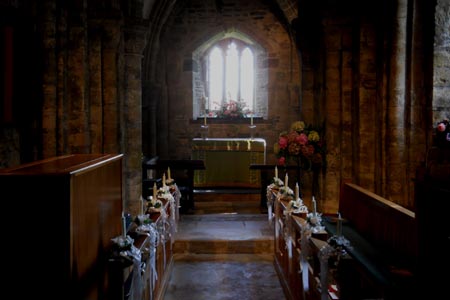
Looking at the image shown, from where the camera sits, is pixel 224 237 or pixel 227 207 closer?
pixel 224 237

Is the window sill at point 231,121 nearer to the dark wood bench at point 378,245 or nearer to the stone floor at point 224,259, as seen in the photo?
the stone floor at point 224,259

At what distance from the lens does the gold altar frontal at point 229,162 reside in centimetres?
1132

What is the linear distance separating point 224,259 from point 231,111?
7.87 meters

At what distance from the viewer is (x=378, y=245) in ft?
16.5

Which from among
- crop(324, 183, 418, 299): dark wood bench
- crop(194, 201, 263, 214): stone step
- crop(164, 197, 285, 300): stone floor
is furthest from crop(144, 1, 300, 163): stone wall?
crop(324, 183, 418, 299): dark wood bench

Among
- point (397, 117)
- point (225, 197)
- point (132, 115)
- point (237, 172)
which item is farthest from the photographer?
point (225, 197)

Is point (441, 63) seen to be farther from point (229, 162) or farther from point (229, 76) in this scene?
point (229, 76)

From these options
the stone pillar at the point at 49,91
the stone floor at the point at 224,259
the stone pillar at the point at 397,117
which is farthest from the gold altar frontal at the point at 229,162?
the stone pillar at the point at 49,91

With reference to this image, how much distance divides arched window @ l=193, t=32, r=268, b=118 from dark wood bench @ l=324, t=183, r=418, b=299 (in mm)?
8711

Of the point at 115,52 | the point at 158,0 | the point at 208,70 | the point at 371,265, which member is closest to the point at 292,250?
the point at 371,265

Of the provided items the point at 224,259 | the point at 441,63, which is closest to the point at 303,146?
the point at 224,259

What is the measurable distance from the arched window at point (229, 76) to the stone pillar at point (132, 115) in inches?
244

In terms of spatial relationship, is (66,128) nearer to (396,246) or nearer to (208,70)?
(396,246)

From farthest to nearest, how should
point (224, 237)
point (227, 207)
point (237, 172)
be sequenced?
point (237, 172), point (227, 207), point (224, 237)
